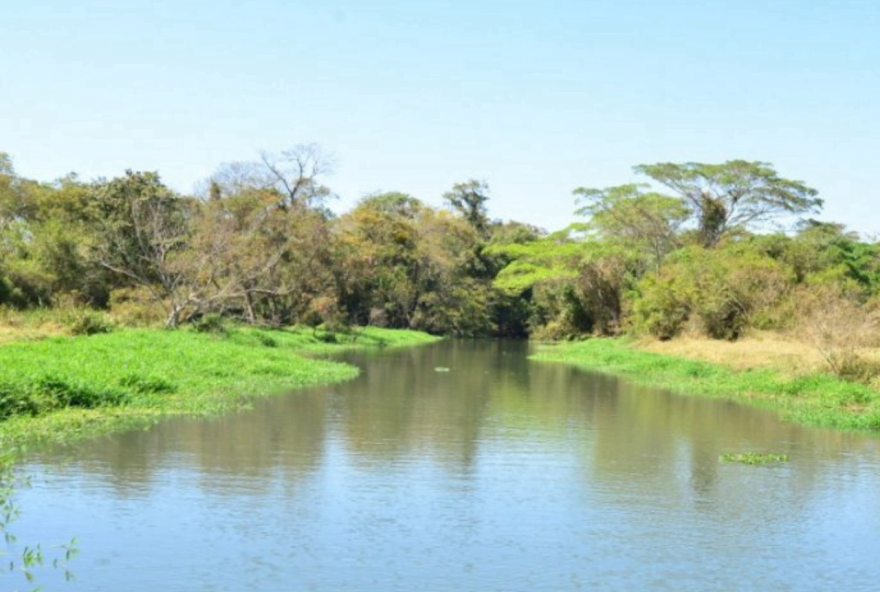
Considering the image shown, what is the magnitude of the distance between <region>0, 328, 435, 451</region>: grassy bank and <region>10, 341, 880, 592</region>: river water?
107cm

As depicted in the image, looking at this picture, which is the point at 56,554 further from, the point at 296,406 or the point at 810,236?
the point at 810,236

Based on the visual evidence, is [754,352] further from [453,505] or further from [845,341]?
[453,505]

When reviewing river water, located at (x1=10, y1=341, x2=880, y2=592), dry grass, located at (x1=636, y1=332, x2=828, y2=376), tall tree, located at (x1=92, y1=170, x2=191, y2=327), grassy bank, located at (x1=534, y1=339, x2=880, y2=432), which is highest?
tall tree, located at (x1=92, y1=170, x2=191, y2=327)

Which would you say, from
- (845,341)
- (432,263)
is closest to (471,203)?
(432,263)

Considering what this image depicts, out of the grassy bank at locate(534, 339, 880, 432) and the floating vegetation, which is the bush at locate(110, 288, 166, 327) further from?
the floating vegetation

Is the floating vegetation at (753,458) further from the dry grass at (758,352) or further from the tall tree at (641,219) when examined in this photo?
the tall tree at (641,219)

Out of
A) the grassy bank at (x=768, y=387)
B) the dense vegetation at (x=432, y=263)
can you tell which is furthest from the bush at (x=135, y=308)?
the grassy bank at (x=768, y=387)

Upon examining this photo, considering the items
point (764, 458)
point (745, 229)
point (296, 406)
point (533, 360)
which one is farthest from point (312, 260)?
point (764, 458)

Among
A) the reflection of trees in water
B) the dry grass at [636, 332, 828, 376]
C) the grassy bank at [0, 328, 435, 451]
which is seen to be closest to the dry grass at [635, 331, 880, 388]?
the dry grass at [636, 332, 828, 376]

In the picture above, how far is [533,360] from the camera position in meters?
44.4

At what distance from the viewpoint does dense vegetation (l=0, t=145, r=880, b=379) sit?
4022 centimetres

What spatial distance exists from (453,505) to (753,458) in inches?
262

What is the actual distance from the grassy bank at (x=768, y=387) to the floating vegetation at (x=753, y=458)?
452 centimetres

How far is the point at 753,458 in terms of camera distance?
1686 cm
